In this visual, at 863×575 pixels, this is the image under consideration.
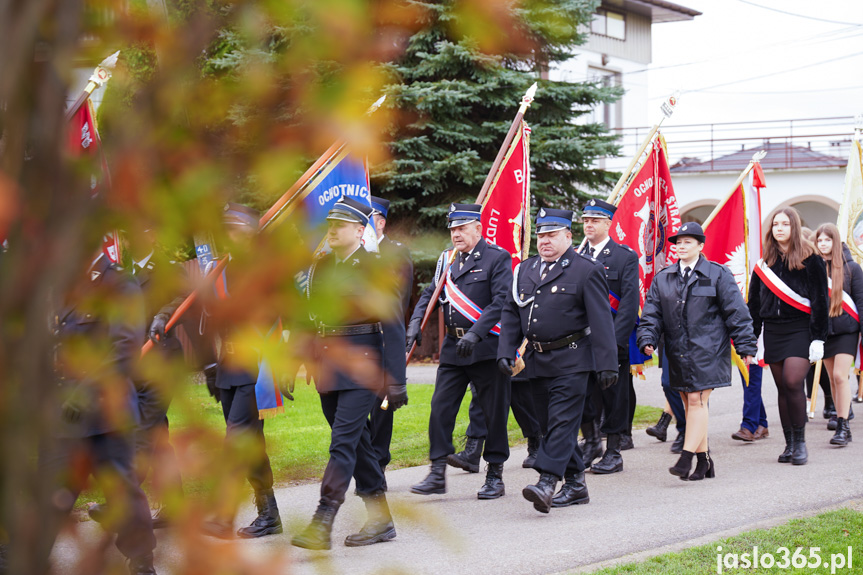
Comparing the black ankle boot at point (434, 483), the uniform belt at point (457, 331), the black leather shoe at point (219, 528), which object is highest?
the black leather shoe at point (219, 528)

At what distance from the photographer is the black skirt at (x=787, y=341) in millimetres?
8359

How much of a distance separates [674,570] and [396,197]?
43.6 ft

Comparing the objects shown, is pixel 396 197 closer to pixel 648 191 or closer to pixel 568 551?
pixel 648 191

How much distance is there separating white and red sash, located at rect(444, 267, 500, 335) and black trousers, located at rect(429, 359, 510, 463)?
1.12 feet

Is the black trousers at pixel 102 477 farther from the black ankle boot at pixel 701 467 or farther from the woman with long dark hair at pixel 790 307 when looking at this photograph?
the woman with long dark hair at pixel 790 307

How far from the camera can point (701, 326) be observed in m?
7.49

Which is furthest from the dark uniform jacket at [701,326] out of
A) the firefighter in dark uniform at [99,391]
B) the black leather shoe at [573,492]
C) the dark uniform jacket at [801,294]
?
the firefighter in dark uniform at [99,391]

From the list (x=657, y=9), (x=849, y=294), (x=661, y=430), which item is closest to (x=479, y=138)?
(x=849, y=294)

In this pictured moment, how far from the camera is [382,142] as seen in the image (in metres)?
1.28

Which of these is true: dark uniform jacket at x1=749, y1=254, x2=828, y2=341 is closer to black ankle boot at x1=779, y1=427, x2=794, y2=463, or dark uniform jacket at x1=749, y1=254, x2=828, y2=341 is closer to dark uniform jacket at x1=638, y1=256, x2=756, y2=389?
black ankle boot at x1=779, y1=427, x2=794, y2=463

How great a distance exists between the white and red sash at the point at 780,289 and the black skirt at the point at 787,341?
0.12 meters

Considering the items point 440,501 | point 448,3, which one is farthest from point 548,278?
point 448,3

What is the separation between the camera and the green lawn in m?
4.84

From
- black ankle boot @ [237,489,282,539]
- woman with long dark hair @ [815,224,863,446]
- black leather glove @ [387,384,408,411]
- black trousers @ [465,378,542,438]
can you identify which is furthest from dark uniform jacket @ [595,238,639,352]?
black ankle boot @ [237,489,282,539]
